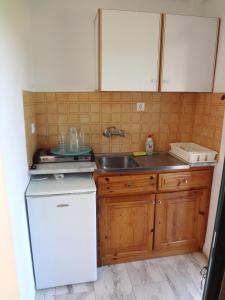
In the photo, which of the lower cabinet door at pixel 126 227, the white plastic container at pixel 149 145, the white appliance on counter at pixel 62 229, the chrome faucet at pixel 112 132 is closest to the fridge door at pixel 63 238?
the white appliance on counter at pixel 62 229

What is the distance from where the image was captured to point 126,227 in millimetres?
2045

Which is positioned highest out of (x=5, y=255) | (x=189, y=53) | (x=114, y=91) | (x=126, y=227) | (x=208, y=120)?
(x=189, y=53)

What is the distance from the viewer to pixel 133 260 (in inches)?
85.3

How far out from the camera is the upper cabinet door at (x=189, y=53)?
1.92m

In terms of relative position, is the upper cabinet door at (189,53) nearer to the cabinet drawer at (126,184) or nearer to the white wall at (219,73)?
the white wall at (219,73)

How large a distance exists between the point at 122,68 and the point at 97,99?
0.47 m

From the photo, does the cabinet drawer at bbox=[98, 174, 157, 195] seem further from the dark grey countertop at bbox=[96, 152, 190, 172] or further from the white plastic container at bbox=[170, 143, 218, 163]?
the white plastic container at bbox=[170, 143, 218, 163]

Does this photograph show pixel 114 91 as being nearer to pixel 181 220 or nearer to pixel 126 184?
pixel 126 184

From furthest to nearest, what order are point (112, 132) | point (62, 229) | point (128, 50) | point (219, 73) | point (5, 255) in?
1. point (112, 132)
2. point (219, 73)
3. point (128, 50)
4. point (62, 229)
5. point (5, 255)

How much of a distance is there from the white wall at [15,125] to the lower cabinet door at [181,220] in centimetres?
114

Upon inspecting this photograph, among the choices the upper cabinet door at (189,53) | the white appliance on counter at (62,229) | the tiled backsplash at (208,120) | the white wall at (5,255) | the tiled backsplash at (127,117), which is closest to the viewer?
the white wall at (5,255)

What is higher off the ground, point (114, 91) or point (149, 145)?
point (114, 91)

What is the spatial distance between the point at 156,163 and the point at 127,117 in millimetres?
590

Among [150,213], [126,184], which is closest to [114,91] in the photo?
[126,184]
